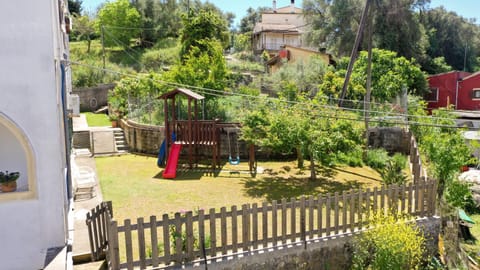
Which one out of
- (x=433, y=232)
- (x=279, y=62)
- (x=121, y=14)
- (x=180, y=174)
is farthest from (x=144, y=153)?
(x=121, y=14)

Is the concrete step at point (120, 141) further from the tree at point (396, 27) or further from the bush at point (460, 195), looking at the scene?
the tree at point (396, 27)

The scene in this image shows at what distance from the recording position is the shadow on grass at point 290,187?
1122 cm

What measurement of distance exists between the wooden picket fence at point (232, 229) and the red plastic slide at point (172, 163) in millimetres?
4926

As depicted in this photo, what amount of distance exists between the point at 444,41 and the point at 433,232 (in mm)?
42818

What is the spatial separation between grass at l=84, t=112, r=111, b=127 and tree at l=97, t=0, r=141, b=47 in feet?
62.1

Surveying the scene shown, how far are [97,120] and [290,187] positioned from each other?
51.2ft

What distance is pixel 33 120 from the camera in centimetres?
607

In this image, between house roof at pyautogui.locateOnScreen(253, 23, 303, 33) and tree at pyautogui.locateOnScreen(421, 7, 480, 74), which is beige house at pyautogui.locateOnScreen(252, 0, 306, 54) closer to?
house roof at pyautogui.locateOnScreen(253, 23, 303, 33)

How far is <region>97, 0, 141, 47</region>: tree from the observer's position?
42.0 metres

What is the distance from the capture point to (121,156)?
53.4ft

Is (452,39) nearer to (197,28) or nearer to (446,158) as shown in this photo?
(197,28)

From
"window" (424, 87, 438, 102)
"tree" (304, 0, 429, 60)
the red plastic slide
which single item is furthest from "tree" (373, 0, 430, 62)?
the red plastic slide

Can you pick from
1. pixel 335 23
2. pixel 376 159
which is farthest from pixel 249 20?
pixel 376 159

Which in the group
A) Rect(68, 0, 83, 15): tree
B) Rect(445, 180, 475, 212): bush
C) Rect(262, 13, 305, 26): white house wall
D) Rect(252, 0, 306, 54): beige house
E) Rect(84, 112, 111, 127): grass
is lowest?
Rect(445, 180, 475, 212): bush
